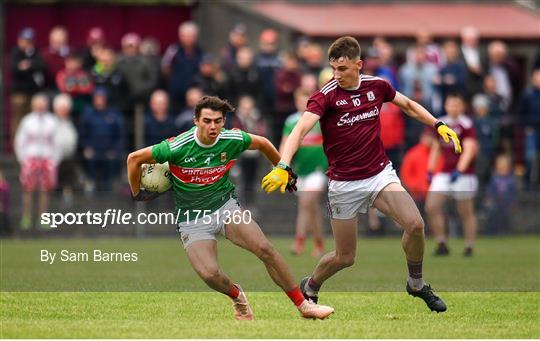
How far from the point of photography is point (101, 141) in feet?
75.2

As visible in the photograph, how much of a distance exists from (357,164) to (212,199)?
4.71ft

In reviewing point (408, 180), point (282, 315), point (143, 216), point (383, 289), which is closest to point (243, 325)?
point (282, 315)

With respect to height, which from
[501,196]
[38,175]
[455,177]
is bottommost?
[501,196]

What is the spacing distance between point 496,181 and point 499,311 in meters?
11.3

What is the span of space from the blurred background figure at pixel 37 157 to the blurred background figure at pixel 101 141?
0.58 meters

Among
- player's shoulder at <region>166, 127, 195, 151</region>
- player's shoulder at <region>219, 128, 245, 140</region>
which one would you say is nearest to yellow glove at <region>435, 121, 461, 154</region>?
player's shoulder at <region>219, 128, 245, 140</region>

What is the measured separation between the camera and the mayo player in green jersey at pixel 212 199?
11688 millimetres

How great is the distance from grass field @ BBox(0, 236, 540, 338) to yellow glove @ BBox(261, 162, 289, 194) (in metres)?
1.11

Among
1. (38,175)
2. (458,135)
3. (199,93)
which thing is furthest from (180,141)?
(38,175)

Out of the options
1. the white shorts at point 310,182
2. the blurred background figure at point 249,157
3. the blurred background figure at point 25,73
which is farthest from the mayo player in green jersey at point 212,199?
the blurred background figure at point 25,73

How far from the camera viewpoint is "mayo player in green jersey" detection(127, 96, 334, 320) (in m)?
11.7

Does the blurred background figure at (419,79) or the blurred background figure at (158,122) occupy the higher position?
the blurred background figure at (419,79)

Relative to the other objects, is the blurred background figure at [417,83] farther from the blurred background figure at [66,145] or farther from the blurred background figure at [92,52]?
the blurred background figure at [66,145]

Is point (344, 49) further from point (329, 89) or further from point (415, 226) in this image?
point (415, 226)
